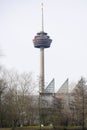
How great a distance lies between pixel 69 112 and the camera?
93.4 meters

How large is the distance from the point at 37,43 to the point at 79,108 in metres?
115

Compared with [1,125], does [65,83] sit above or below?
above

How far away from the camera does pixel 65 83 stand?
382ft

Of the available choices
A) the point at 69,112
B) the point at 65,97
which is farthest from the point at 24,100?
the point at 65,97

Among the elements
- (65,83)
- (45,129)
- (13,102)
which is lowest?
(45,129)

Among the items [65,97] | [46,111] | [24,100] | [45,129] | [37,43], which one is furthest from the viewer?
[37,43]

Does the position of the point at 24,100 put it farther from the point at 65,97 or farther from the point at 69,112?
the point at 65,97

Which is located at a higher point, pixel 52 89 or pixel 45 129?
pixel 52 89

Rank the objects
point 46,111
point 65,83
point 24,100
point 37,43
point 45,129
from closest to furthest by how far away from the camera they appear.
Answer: point 45,129
point 24,100
point 46,111
point 65,83
point 37,43

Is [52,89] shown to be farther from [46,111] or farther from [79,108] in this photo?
[79,108]

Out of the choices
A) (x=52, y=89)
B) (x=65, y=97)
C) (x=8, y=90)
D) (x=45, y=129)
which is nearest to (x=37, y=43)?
(x=52, y=89)

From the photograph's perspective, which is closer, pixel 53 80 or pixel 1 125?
pixel 1 125

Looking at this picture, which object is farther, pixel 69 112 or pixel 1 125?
pixel 69 112

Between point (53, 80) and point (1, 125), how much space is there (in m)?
44.4
